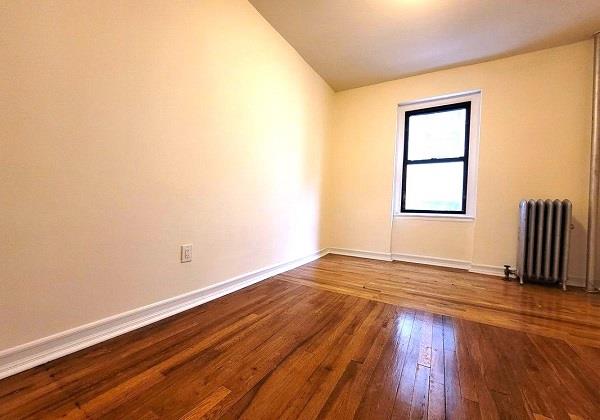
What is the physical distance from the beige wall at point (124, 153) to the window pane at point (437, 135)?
7.33 feet

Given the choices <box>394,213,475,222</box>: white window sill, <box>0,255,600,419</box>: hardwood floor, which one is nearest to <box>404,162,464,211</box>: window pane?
<box>394,213,475,222</box>: white window sill

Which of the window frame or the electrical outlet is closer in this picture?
the electrical outlet

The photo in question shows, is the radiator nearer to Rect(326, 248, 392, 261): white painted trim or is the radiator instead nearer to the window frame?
the window frame

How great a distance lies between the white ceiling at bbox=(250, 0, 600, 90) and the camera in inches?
86.1

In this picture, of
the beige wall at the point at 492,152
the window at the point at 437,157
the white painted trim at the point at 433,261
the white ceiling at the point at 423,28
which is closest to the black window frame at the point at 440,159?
the window at the point at 437,157

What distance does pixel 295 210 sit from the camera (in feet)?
10.2

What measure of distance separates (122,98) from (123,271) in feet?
3.14

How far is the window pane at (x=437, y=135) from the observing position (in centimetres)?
330

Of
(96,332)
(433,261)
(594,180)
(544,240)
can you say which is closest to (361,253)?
(433,261)

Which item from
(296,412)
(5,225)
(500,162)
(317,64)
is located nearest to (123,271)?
(5,225)

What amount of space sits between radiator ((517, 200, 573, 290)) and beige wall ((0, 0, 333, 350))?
2.73 meters

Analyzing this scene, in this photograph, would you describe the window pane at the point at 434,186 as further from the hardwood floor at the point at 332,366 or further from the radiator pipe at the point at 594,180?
the hardwood floor at the point at 332,366

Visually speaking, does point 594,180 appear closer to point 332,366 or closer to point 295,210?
point 295,210

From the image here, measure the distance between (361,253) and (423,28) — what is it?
2793 millimetres
